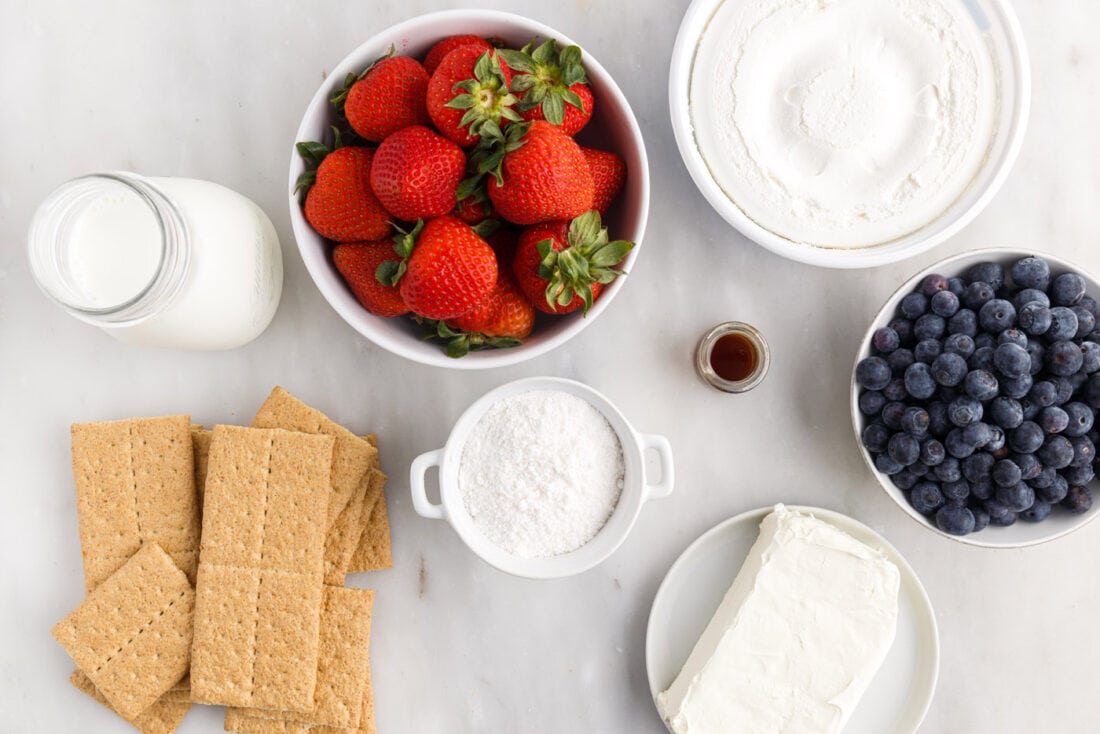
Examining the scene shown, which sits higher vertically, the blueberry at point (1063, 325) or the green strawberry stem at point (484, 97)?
the green strawberry stem at point (484, 97)

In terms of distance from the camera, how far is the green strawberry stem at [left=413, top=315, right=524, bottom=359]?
0.90 m

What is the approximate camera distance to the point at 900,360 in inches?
38.4

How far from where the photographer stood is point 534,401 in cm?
97

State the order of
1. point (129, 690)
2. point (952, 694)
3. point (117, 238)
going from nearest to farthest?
point (117, 238), point (129, 690), point (952, 694)

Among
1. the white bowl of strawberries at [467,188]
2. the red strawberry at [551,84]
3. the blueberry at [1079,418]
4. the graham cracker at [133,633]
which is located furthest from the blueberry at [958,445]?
the graham cracker at [133,633]

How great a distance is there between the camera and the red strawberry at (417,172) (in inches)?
31.1

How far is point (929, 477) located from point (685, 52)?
0.57 meters

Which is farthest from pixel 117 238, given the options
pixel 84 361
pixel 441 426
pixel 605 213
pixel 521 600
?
pixel 521 600

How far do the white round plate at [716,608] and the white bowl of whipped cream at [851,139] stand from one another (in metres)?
0.37

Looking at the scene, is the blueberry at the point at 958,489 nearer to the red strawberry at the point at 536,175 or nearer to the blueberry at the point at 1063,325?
the blueberry at the point at 1063,325

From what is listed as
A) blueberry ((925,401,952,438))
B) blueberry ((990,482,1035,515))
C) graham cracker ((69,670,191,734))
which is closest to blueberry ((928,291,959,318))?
blueberry ((925,401,952,438))

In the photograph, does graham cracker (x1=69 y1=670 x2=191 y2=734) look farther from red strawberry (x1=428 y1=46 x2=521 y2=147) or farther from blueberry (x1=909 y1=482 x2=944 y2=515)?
blueberry (x1=909 y1=482 x2=944 y2=515)

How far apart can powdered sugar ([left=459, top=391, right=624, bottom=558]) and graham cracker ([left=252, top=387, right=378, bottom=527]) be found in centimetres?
14

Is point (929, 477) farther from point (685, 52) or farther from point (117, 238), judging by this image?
point (117, 238)
